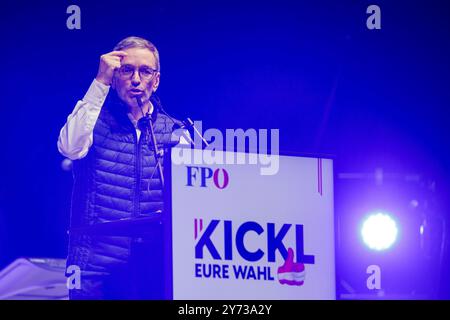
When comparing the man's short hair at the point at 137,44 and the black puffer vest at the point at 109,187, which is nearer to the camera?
the black puffer vest at the point at 109,187

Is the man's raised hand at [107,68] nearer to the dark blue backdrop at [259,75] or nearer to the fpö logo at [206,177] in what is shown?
the dark blue backdrop at [259,75]

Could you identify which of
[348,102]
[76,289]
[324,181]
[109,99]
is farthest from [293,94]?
[76,289]

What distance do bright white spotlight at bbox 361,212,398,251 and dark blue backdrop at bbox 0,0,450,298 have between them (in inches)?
8.1

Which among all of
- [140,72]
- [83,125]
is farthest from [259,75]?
[83,125]

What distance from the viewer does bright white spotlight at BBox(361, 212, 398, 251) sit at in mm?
3605

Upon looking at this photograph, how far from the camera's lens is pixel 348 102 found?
372 cm

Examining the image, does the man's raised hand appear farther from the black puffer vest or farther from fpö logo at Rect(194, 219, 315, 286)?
fpö logo at Rect(194, 219, 315, 286)

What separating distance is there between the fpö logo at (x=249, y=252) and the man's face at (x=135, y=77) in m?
0.64

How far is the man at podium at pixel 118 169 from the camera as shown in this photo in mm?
3484

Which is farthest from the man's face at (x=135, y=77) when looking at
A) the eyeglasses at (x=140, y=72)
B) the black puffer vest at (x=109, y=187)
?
the black puffer vest at (x=109, y=187)

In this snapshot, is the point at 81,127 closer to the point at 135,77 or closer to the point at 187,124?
the point at 135,77

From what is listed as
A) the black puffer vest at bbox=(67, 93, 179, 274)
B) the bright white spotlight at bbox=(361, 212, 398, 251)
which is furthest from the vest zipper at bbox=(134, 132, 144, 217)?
the bright white spotlight at bbox=(361, 212, 398, 251)

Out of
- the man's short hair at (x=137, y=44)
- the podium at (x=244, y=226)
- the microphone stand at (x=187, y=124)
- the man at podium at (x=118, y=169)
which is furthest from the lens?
the man's short hair at (x=137, y=44)

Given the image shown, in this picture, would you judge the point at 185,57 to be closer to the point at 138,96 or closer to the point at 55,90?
the point at 138,96
